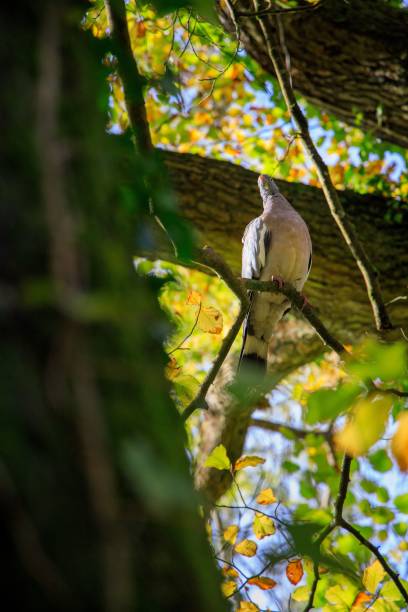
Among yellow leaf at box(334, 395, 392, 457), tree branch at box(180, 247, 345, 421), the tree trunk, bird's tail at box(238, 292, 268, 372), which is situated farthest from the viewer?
bird's tail at box(238, 292, 268, 372)

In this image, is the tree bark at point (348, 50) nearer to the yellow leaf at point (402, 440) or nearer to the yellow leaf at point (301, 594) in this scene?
the yellow leaf at point (301, 594)

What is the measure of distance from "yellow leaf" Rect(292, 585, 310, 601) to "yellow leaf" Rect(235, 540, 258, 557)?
9.1 inches

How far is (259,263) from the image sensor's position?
4336 mm

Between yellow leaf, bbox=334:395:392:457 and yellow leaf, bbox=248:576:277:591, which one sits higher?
yellow leaf, bbox=248:576:277:591

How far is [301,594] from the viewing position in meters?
2.91

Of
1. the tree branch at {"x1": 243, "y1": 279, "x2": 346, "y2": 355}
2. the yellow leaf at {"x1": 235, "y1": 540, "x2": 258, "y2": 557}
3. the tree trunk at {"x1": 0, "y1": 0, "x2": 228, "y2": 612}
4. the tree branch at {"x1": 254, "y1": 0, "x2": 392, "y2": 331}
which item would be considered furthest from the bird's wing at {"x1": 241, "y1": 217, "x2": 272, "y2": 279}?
the tree trunk at {"x1": 0, "y1": 0, "x2": 228, "y2": 612}

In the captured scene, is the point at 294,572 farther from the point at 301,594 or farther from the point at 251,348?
the point at 251,348

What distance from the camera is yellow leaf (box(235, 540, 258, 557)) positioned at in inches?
117

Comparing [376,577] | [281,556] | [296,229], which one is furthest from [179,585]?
[296,229]

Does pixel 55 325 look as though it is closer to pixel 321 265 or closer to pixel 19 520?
pixel 19 520

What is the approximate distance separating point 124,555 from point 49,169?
1.42 ft

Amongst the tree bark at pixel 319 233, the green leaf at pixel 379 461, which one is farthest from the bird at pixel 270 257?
the green leaf at pixel 379 461

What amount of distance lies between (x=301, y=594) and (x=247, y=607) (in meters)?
0.24

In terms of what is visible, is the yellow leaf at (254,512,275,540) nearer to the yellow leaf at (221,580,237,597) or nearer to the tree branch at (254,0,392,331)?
the yellow leaf at (221,580,237,597)
